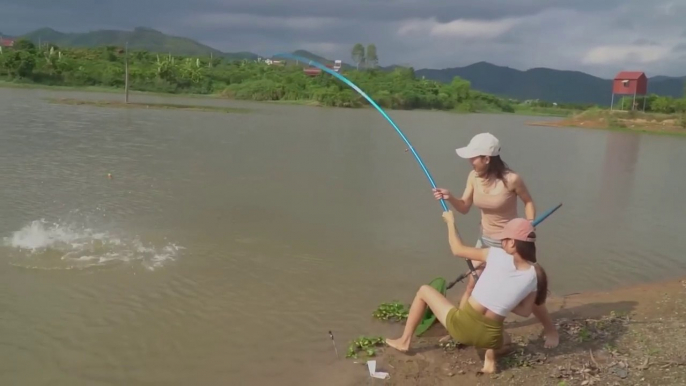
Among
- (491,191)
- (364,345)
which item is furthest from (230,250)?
(491,191)

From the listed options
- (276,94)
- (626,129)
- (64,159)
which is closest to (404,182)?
(64,159)

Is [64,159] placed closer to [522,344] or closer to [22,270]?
[22,270]

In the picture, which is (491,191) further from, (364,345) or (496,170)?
(364,345)

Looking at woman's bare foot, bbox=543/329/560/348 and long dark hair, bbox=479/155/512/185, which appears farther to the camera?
woman's bare foot, bbox=543/329/560/348

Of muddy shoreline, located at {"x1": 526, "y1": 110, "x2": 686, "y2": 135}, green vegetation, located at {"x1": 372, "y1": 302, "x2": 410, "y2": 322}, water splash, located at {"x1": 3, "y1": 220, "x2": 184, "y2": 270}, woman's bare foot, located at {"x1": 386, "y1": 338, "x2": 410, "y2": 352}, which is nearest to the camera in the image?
woman's bare foot, located at {"x1": 386, "y1": 338, "x2": 410, "y2": 352}

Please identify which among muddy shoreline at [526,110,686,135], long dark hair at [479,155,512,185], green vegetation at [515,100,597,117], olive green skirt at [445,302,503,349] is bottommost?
olive green skirt at [445,302,503,349]

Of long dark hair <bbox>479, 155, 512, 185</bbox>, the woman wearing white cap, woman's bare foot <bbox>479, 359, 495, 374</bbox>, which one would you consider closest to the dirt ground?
woman's bare foot <bbox>479, 359, 495, 374</bbox>

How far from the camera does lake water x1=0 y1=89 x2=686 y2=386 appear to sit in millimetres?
5059

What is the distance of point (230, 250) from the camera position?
7883 mm

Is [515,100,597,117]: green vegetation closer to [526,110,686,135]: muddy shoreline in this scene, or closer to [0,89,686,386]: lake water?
[526,110,686,135]: muddy shoreline

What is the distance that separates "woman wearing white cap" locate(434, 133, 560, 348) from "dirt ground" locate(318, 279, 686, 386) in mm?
312

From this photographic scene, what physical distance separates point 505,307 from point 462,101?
83.8 m

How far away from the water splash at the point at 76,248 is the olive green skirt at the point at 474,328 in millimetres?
3873

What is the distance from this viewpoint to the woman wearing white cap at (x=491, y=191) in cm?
447
